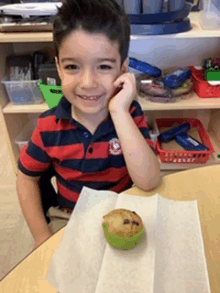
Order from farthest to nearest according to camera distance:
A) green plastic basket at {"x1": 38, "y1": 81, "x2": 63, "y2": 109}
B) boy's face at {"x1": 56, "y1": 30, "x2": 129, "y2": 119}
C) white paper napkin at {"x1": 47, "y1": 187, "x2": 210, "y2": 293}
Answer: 1. green plastic basket at {"x1": 38, "y1": 81, "x2": 63, "y2": 109}
2. boy's face at {"x1": 56, "y1": 30, "x2": 129, "y2": 119}
3. white paper napkin at {"x1": 47, "y1": 187, "x2": 210, "y2": 293}

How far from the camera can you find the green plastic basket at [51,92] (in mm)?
1277

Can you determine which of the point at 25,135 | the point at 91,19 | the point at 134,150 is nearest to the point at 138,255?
the point at 134,150

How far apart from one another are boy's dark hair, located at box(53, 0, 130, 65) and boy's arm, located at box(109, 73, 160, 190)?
10cm

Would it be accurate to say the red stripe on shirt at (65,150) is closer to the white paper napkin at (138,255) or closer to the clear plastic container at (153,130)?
the white paper napkin at (138,255)

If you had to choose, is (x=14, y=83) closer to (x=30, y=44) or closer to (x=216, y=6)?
(x=30, y=44)

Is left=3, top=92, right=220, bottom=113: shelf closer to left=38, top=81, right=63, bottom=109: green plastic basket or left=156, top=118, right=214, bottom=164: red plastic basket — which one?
left=38, top=81, right=63, bottom=109: green plastic basket

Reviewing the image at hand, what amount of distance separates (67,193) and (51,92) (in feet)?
2.23

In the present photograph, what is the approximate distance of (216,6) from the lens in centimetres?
123

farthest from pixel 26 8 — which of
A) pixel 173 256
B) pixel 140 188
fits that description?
pixel 173 256

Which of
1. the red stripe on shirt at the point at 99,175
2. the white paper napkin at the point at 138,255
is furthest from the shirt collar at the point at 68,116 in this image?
the white paper napkin at the point at 138,255

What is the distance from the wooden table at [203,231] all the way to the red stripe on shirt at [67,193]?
0.25m

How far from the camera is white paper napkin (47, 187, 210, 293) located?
1.27 feet

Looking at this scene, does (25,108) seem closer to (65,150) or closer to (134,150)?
(65,150)

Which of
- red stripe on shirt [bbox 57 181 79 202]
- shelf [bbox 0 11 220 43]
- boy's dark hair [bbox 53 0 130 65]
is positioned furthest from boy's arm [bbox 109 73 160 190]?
shelf [bbox 0 11 220 43]
